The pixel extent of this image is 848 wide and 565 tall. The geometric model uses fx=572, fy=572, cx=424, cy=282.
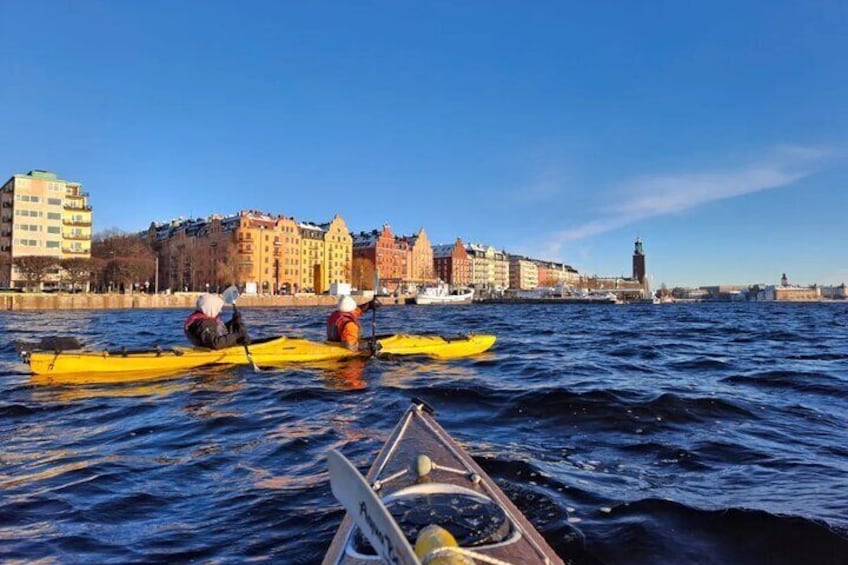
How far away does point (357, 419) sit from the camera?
8852mm

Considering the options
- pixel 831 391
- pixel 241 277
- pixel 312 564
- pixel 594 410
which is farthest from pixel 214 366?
pixel 241 277

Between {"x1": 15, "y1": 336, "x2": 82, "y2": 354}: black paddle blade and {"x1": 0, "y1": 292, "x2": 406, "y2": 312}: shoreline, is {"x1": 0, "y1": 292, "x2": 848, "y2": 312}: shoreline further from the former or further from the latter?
{"x1": 15, "y1": 336, "x2": 82, "y2": 354}: black paddle blade

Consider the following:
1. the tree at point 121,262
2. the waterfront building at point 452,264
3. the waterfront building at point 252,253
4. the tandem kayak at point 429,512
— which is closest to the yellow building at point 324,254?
the waterfront building at point 252,253

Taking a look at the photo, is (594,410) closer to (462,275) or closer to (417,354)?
(417,354)

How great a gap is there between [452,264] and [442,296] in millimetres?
50854

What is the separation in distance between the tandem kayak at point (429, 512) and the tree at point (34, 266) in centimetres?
7730

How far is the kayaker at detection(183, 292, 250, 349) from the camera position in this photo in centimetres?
1337

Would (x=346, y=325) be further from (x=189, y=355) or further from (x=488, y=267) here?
(x=488, y=267)

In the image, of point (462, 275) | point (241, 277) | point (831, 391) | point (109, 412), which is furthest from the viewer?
point (462, 275)

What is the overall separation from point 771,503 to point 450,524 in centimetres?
340

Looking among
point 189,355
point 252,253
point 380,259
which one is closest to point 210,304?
point 189,355

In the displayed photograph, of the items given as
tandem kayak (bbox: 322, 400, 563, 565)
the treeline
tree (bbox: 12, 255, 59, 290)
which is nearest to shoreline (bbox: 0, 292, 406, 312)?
tree (bbox: 12, 255, 59, 290)

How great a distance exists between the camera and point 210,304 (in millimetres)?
13375

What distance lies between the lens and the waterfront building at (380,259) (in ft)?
427
